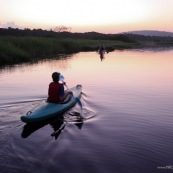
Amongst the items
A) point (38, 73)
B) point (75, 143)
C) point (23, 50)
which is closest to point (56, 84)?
point (75, 143)

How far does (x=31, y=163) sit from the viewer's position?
20.4ft

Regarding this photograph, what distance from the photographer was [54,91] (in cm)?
956

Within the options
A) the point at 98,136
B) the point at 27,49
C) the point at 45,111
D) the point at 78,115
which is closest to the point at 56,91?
the point at 45,111

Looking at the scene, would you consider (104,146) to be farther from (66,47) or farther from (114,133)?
(66,47)

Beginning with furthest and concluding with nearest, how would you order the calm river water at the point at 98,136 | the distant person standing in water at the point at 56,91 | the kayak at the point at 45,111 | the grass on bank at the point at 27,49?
the grass on bank at the point at 27,49, the distant person standing in water at the point at 56,91, the kayak at the point at 45,111, the calm river water at the point at 98,136

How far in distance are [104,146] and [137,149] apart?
754 mm

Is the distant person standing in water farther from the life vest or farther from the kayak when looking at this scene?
the kayak

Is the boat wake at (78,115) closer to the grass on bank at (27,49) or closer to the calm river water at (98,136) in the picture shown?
the calm river water at (98,136)

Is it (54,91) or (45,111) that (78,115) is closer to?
(54,91)

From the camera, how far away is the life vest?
9469 mm

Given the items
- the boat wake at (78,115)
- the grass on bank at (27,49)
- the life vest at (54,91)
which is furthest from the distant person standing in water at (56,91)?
the grass on bank at (27,49)

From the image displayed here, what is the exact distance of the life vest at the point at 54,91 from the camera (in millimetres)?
9469

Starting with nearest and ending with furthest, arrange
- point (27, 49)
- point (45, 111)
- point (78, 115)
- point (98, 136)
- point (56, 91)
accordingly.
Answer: point (98, 136) < point (45, 111) < point (56, 91) < point (78, 115) < point (27, 49)

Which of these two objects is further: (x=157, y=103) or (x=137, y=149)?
(x=157, y=103)
